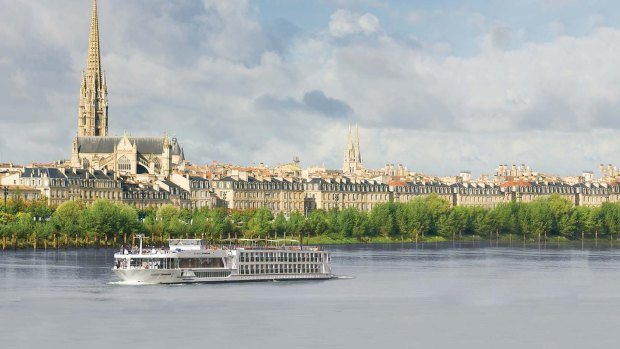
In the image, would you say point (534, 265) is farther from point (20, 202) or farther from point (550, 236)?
point (550, 236)

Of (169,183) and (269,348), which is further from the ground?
(169,183)

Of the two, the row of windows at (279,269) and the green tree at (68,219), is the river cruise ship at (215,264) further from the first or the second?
the green tree at (68,219)

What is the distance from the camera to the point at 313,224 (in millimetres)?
152125

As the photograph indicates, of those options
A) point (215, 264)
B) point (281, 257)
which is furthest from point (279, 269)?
point (215, 264)

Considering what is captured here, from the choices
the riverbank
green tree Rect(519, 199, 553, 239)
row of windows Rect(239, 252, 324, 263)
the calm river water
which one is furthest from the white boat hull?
green tree Rect(519, 199, 553, 239)

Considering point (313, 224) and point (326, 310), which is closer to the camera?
point (326, 310)

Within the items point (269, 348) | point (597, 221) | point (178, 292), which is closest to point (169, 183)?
point (597, 221)

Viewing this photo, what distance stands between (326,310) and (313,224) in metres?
88.2

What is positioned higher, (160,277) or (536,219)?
(536,219)

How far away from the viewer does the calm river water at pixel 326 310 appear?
5422 centimetres

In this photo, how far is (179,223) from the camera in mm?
140750

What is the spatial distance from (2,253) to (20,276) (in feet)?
102

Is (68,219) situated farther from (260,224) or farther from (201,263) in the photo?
(201,263)

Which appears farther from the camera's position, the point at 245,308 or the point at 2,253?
the point at 2,253
